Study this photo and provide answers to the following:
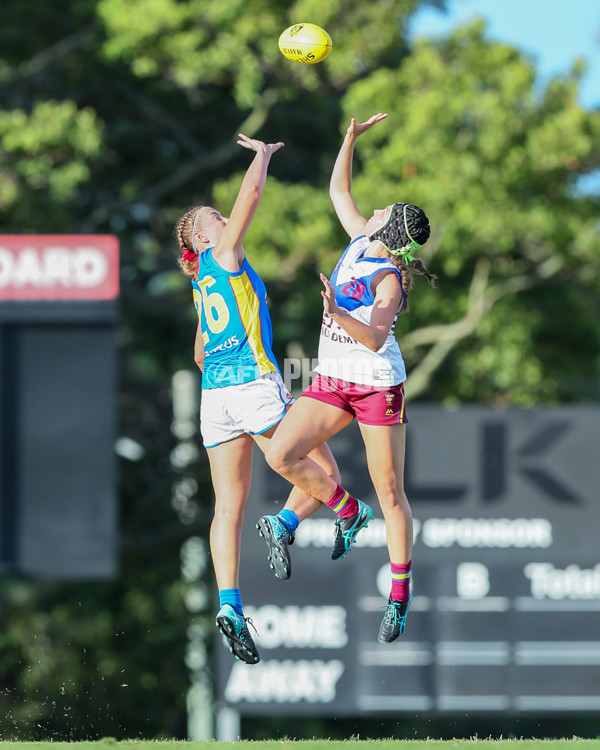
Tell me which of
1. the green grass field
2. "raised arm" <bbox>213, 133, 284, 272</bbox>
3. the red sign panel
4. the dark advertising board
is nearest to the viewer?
"raised arm" <bbox>213, 133, 284, 272</bbox>

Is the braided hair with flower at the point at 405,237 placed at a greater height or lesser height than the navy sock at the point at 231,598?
greater

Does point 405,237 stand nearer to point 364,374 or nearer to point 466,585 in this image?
point 364,374

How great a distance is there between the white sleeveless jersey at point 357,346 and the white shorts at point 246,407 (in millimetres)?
278

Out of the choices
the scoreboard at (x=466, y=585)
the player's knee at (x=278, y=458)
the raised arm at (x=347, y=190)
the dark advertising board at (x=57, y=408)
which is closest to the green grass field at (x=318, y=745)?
the player's knee at (x=278, y=458)

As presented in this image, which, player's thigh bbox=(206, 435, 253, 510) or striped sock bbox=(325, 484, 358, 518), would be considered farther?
player's thigh bbox=(206, 435, 253, 510)

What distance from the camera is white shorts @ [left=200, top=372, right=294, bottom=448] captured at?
755 centimetres

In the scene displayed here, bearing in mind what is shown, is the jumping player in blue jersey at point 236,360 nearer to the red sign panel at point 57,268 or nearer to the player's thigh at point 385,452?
the player's thigh at point 385,452

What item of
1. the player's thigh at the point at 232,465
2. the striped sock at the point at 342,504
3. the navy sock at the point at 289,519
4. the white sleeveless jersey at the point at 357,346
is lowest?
the navy sock at the point at 289,519

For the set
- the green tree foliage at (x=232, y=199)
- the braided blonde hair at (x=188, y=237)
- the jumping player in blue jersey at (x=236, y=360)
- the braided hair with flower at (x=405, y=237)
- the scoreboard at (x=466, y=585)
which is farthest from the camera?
the green tree foliage at (x=232, y=199)

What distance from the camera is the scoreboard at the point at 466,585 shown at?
76.9ft

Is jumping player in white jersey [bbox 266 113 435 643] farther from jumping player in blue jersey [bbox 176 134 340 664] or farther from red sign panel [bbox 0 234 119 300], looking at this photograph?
red sign panel [bbox 0 234 119 300]

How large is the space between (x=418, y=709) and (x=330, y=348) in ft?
58.4

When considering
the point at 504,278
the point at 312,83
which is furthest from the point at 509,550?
the point at 312,83

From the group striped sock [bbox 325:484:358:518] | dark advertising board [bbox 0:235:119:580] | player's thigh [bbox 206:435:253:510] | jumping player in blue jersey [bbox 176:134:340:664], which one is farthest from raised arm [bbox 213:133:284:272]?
dark advertising board [bbox 0:235:119:580]
